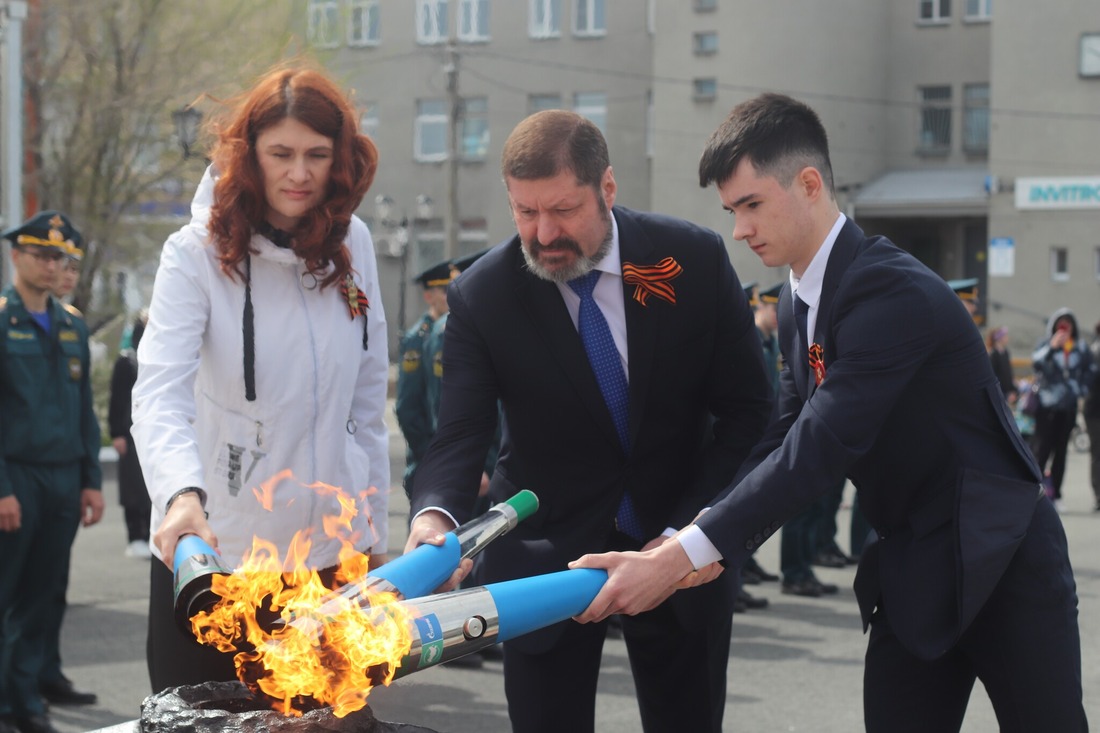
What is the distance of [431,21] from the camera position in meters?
41.1

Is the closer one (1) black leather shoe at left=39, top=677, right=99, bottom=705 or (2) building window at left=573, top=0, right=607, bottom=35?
(1) black leather shoe at left=39, top=677, right=99, bottom=705

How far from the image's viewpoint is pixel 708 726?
12.0 ft

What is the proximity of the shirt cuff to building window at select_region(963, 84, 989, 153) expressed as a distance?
36990 millimetres

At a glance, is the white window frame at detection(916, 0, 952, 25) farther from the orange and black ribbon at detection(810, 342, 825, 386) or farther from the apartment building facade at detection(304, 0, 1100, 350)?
the orange and black ribbon at detection(810, 342, 825, 386)

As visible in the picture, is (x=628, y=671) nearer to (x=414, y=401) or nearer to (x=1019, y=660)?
(x=414, y=401)

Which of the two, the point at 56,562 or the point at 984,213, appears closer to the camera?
the point at 56,562

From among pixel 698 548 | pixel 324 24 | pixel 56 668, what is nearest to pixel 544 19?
pixel 324 24

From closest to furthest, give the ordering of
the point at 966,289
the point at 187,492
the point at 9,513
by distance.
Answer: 1. the point at 187,492
2. the point at 9,513
3. the point at 966,289

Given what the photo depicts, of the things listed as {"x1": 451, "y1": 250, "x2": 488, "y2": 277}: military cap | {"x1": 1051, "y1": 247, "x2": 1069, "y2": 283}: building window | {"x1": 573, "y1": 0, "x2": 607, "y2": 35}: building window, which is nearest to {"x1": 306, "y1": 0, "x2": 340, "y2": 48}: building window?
{"x1": 451, "y1": 250, "x2": 488, "y2": 277}: military cap

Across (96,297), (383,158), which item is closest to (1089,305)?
(383,158)

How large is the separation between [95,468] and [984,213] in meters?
31.7

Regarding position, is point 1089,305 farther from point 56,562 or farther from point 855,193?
point 56,562

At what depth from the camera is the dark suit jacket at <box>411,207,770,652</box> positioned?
352 centimetres

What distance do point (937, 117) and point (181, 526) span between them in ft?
125
